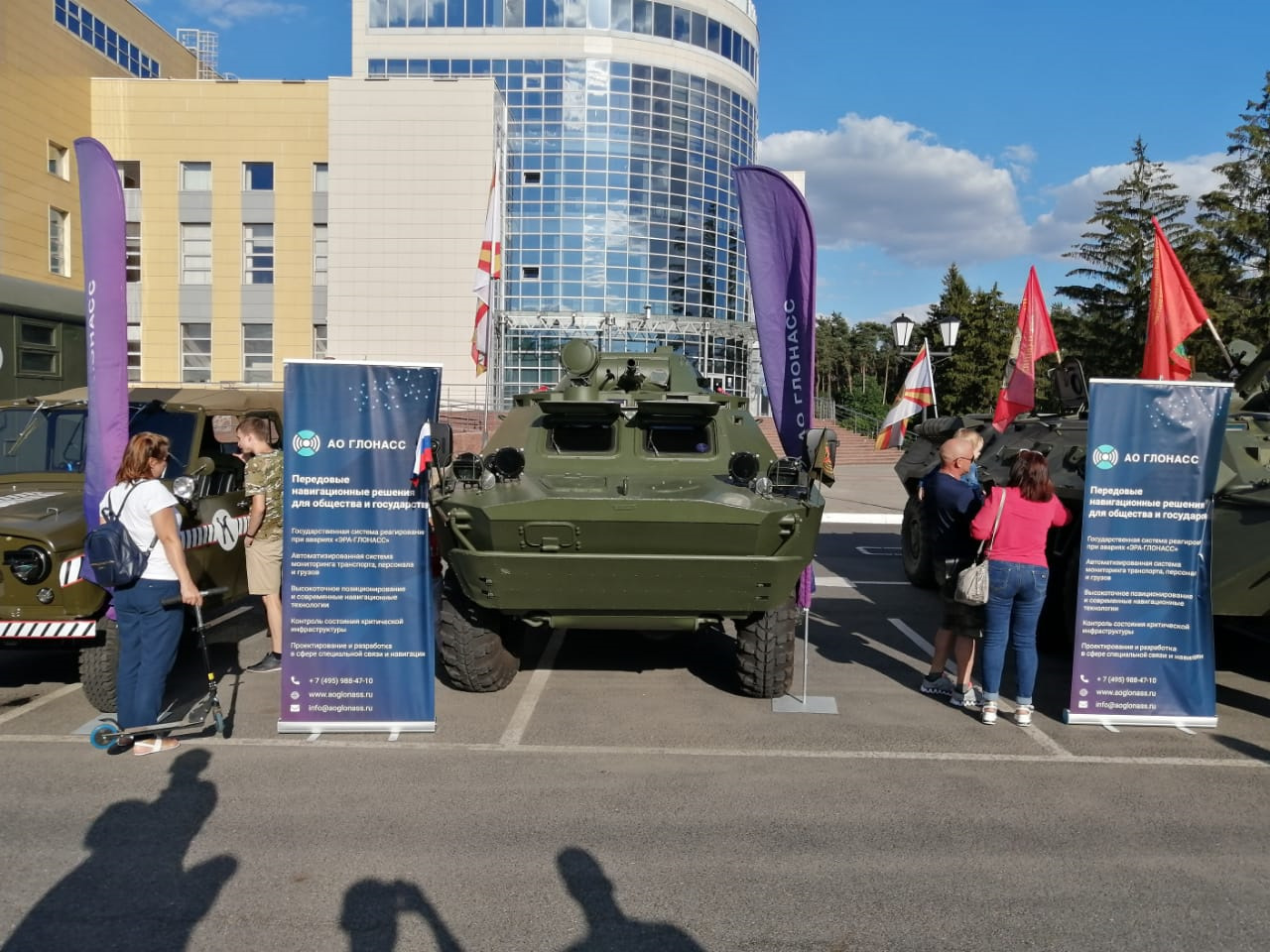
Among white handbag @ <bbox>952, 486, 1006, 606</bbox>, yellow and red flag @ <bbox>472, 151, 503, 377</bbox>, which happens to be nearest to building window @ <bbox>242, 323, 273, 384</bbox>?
yellow and red flag @ <bbox>472, 151, 503, 377</bbox>

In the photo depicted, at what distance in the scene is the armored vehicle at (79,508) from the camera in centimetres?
557

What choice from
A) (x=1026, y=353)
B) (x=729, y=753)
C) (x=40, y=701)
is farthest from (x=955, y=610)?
(x=1026, y=353)

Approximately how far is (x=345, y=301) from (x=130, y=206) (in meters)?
8.45

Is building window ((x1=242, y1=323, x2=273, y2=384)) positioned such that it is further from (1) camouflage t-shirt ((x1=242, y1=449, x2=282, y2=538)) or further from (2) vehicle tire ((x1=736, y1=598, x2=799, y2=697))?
(2) vehicle tire ((x1=736, y1=598, x2=799, y2=697))

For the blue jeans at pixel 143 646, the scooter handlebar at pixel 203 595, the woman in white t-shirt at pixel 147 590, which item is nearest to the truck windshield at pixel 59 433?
the scooter handlebar at pixel 203 595

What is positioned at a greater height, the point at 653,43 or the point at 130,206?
the point at 653,43

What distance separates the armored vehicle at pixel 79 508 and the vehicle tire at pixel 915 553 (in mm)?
6699

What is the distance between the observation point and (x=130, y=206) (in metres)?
33.8

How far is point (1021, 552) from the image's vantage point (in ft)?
19.2

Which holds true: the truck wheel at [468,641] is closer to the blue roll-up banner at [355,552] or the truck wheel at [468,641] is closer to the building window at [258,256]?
the blue roll-up banner at [355,552]

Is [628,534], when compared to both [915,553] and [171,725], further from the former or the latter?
[915,553]

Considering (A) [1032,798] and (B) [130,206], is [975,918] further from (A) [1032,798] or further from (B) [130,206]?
(B) [130,206]

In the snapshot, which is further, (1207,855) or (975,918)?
(1207,855)

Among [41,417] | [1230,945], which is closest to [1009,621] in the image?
[1230,945]
